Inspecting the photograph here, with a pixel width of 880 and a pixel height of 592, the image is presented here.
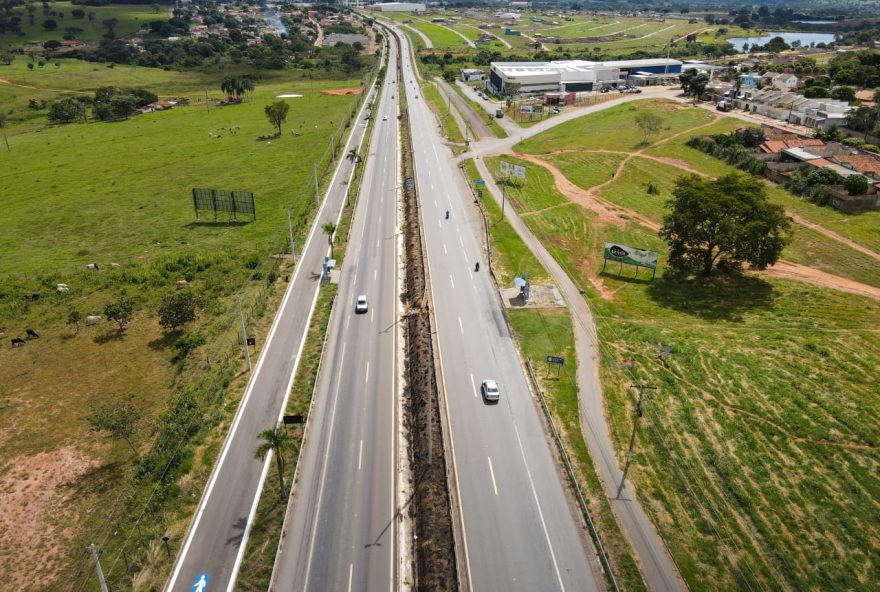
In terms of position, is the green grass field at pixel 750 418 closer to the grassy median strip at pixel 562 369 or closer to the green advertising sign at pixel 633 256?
the green advertising sign at pixel 633 256

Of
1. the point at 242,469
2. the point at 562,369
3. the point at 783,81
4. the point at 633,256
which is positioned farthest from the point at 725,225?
the point at 783,81

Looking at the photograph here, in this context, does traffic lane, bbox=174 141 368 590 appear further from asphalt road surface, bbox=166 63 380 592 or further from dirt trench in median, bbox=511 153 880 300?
dirt trench in median, bbox=511 153 880 300

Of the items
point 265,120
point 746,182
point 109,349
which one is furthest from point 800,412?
point 265,120

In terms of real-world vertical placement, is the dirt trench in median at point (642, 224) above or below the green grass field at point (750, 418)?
above

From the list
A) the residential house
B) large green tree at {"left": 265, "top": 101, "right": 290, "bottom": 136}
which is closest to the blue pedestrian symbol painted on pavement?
large green tree at {"left": 265, "top": 101, "right": 290, "bottom": 136}

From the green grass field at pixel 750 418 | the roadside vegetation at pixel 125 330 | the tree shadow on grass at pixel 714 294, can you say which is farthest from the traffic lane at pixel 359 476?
the tree shadow on grass at pixel 714 294

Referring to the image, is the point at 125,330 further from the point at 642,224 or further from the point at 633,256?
the point at 642,224

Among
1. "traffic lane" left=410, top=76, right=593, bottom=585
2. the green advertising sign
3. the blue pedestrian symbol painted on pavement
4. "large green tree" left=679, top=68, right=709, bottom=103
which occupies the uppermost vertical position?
"large green tree" left=679, top=68, right=709, bottom=103
